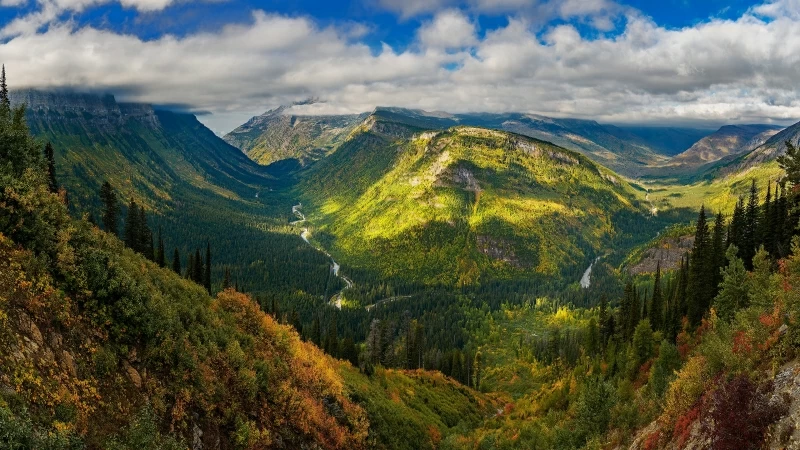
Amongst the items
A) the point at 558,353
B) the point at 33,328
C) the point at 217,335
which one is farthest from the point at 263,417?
the point at 558,353

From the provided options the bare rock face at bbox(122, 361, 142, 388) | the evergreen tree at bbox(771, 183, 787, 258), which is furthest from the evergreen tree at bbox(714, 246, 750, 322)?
the bare rock face at bbox(122, 361, 142, 388)

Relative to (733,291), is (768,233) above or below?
above

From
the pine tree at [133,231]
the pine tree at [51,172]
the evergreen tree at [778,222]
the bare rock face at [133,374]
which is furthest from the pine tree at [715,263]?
the pine tree at [133,231]

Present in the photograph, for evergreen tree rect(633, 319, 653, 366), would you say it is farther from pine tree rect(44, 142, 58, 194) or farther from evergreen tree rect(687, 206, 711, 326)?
pine tree rect(44, 142, 58, 194)

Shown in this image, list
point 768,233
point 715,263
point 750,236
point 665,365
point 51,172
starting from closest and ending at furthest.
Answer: point 665,365 < point 51,172 < point 768,233 < point 715,263 < point 750,236

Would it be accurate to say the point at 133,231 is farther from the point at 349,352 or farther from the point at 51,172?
the point at 349,352

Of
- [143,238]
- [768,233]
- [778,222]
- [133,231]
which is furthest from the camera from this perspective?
[143,238]

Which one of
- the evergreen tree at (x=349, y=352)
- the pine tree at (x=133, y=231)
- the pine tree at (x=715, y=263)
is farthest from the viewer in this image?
the evergreen tree at (x=349, y=352)

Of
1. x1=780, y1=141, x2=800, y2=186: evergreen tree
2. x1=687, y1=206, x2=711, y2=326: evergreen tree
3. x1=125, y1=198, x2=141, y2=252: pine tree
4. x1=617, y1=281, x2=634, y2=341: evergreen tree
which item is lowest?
x1=617, y1=281, x2=634, y2=341: evergreen tree

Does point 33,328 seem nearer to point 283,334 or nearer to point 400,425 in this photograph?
point 283,334

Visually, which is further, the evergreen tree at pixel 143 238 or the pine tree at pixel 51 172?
the evergreen tree at pixel 143 238

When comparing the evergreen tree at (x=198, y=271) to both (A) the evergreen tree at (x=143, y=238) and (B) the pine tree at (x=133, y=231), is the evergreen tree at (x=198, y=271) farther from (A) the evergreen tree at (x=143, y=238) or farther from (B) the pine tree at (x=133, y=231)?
(B) the pine tree at (x=133, y=231)

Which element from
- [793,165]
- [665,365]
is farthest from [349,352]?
[793,165]

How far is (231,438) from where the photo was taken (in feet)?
122
